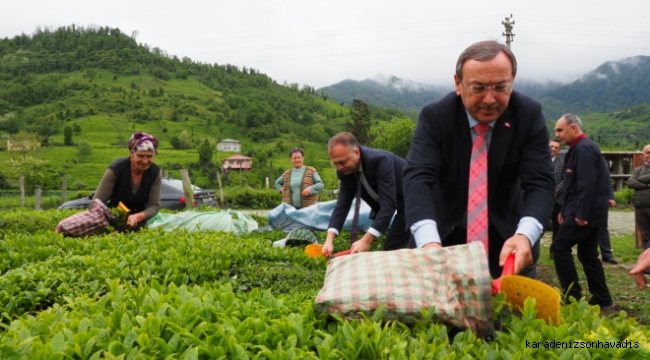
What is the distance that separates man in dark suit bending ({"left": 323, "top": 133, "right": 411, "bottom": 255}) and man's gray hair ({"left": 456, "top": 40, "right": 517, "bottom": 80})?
6.43ft

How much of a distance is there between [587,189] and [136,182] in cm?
480

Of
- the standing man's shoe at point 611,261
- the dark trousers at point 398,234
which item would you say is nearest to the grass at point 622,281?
the standing man's shoe at point 611,261

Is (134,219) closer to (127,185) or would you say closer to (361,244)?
(127,185)

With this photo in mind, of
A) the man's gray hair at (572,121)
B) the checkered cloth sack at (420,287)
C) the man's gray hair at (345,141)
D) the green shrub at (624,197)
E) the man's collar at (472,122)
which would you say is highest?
the man's gray hair at (572,121)

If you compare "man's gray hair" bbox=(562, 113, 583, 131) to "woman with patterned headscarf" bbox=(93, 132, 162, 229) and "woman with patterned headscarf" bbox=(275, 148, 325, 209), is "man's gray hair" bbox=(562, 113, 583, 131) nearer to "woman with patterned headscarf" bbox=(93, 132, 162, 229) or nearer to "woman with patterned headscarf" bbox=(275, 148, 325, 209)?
"woman with patterned headscarf" bbox=(275, 148, 325, 209)

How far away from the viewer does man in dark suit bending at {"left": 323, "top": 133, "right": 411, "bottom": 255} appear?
13.5 feet

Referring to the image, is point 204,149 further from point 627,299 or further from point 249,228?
point 627,299

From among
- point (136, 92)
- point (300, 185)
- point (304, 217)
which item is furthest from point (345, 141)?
point (136, 92)

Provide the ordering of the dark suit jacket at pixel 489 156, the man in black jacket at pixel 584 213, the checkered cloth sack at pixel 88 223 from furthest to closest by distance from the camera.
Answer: the checkered cloth sack at pixel 88 223 < the man in black jacket at pixel 584 213 < the dark suit jacket at pixel 489 156

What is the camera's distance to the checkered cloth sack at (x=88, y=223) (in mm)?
5402

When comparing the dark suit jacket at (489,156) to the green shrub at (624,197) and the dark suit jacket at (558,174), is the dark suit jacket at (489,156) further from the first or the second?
the green shrub at (624,197)

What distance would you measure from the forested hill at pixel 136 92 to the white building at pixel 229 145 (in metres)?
6.92

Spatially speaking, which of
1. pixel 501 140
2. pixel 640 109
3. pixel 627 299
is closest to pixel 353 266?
pixel 501 140

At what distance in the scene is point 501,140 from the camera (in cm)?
→ 232
